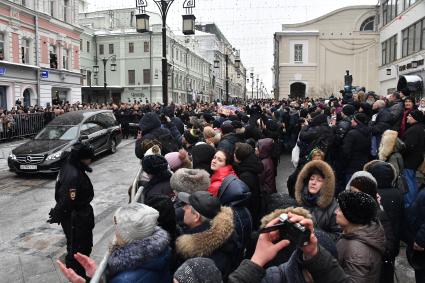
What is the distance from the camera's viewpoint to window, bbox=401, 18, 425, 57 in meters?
25.8

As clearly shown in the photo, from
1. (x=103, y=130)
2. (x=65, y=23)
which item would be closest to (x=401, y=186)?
(x=103, y=130)

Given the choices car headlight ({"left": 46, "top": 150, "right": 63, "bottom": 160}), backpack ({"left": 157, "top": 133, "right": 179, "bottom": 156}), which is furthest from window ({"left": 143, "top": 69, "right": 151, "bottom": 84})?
backpack ({"left": 157, "top": 133, "right": 179, "bottom": 156})

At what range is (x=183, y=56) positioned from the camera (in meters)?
65.8

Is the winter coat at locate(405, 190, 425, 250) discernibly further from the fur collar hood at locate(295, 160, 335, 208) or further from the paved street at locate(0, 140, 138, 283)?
the paved street at locate(0, 140, 138, 283)

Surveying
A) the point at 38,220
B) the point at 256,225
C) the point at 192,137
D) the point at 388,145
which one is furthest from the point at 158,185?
the point at 38,220

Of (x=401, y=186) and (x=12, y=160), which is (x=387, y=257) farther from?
(x=12, y=160)

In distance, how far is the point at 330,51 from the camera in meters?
42.2

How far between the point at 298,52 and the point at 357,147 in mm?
37433

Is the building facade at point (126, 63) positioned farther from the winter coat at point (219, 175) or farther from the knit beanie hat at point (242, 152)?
the winter coat at point (219, 175)

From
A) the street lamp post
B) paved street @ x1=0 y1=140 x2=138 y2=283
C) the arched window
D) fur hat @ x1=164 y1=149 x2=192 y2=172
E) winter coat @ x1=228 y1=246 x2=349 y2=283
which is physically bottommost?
paved street @ x1=0 y1=140 x2=138 y2=283

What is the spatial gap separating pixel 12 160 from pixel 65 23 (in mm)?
26206

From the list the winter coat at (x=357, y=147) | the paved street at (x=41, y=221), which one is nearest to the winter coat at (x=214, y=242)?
the paved street at (x=41, y=221)

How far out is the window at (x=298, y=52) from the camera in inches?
1667

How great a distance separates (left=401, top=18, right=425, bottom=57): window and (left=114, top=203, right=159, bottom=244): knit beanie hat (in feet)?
89.7
